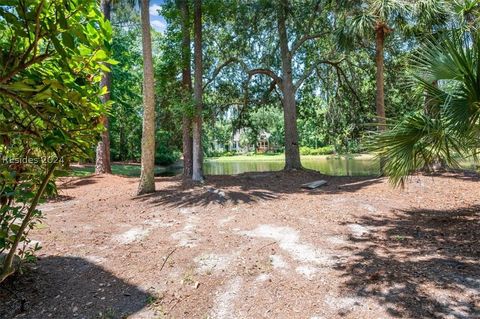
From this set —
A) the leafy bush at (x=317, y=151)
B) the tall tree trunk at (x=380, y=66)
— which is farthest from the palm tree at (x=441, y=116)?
the leafy bush at (x=317, y=151)

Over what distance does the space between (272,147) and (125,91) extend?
36.3 meters

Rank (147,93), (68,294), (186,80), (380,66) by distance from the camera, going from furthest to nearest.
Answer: (186,80) < (380,66) < (147,93) < (68,294)

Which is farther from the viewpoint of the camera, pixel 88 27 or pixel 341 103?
pixel 341 103

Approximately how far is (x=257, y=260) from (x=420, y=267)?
5.54 ft

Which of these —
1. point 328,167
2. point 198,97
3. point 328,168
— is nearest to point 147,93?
point 198,97

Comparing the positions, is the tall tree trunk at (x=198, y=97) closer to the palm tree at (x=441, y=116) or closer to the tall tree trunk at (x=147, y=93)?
the tall tree trunk at (x=147, y=93)

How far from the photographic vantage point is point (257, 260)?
140 inches

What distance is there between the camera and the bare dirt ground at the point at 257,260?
104 inches

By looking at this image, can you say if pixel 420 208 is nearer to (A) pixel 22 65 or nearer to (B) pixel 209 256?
(B) pixel 209 256

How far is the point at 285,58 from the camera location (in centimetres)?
1123

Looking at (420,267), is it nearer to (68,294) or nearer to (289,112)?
(68,294)

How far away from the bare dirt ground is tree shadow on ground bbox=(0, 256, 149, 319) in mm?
11

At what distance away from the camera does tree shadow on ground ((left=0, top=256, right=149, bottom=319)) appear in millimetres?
2666

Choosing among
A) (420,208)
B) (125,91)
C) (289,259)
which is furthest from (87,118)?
(125,91)
